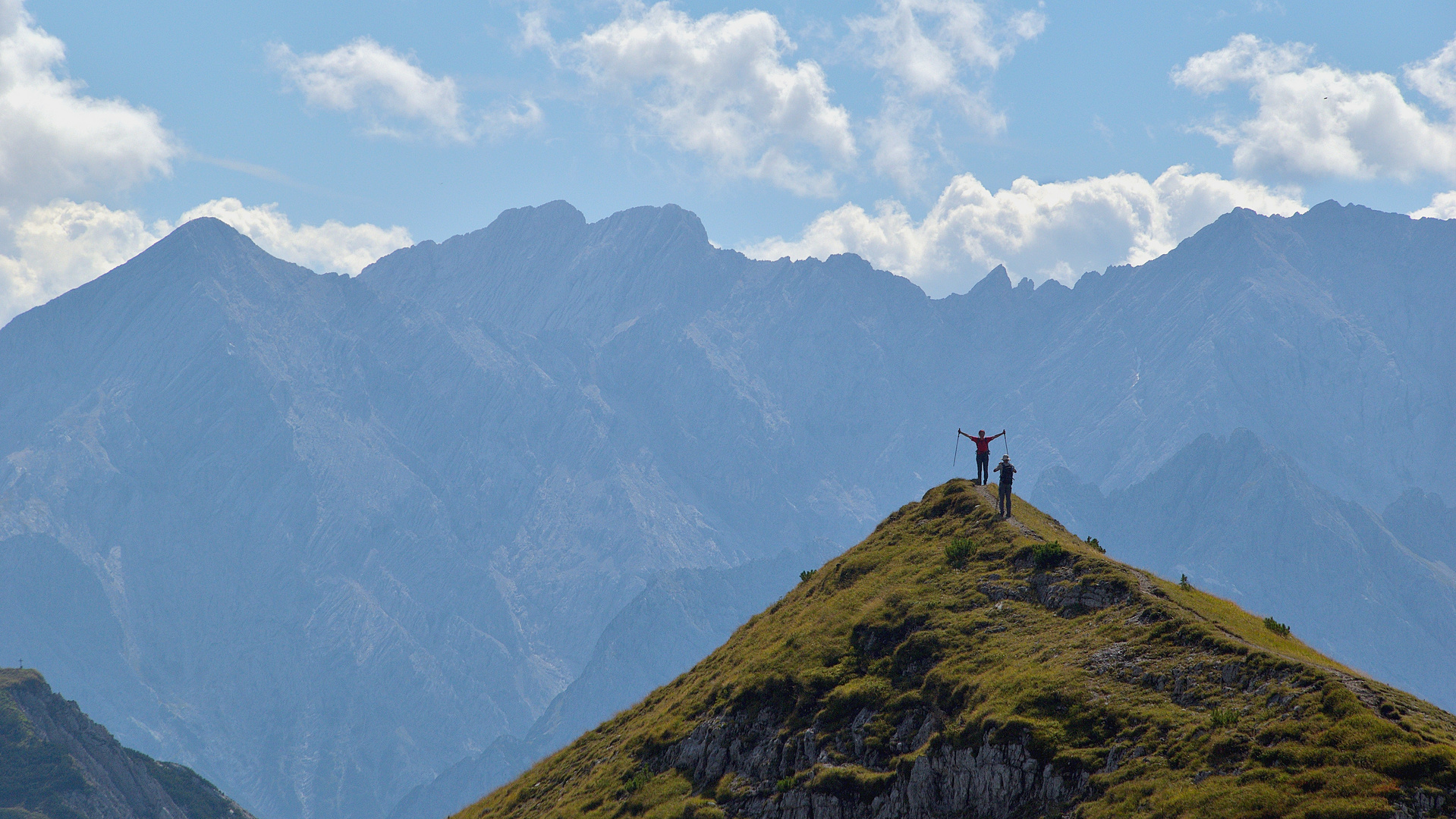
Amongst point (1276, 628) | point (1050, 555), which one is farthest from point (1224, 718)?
point (1050, 555)

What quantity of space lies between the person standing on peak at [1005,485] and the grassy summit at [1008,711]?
89 centimetres

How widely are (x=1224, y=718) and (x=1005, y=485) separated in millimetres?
18114

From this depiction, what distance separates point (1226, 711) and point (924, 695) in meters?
10.6

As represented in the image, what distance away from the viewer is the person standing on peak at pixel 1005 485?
154ft

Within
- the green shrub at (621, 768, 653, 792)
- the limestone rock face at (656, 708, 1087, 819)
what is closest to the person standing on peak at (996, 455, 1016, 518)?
the limestone rock face at (656, 708, 1087, 819)

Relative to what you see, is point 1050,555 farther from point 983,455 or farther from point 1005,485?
point 983,455

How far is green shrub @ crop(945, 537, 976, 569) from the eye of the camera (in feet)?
154

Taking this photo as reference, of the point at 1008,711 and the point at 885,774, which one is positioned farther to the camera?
the point at 885,774

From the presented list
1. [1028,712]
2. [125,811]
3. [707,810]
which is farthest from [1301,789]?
[125,811]

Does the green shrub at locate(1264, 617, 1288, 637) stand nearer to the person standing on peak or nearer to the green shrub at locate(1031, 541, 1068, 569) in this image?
the green shrub at locate(1031, 541, 1068, 569)

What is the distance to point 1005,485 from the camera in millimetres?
48062

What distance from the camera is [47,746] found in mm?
187375

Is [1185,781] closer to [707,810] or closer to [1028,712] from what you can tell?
[1028,712]

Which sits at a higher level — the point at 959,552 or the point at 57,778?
the point at 57,778
